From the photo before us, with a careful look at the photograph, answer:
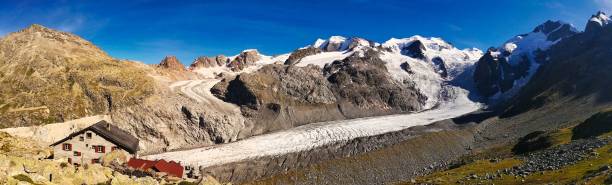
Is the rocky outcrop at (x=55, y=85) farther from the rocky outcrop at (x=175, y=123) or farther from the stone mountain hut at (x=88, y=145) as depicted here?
the stone mountain hut at (x=88, y=145)

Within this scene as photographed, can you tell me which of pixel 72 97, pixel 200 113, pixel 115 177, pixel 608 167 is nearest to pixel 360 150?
pixel 200 113

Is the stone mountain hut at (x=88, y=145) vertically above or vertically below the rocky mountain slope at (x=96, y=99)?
below

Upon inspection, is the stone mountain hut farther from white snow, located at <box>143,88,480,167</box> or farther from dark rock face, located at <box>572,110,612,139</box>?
dark rock face, located at <box>572,110,612,139</box>

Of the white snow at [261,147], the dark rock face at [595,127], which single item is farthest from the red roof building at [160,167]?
the dark rock face at [595,127]

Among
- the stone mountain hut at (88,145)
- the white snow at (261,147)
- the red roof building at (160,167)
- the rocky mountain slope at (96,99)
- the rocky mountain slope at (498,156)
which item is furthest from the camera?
the rocky mountain slope at (96,99)

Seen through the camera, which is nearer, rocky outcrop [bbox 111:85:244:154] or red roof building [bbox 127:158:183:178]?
red roof building [bbox 127:158:183:178]

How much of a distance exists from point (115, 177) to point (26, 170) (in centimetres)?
946

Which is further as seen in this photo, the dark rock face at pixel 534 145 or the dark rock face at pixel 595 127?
the dark rock face at pixel 534 145

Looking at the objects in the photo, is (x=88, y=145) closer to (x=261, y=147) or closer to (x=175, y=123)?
(x=261, y=147)

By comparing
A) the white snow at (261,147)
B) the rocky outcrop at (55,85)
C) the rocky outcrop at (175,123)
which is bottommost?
the white snow at (261,147)

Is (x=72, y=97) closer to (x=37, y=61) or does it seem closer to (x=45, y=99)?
(x=45, y=99)

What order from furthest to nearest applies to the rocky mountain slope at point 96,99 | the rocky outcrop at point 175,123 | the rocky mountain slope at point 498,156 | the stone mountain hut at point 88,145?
the rocky outcrop at point 175,123 → the rocky mountain slope at point 96,99 → the stone mountain hut at point 88,145 → the rocky mountain slope at point 498,156

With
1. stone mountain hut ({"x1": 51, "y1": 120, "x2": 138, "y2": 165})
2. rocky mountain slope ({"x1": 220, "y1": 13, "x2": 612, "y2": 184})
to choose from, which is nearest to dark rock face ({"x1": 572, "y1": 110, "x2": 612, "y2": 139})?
rocky mountain slope ({"x1": 220, "y1": 13, "x2": 612, "y2": 184})

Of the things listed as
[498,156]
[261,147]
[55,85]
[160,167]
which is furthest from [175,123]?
[498,156]
